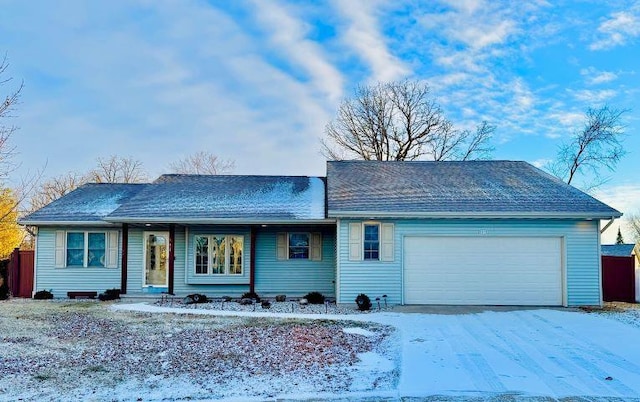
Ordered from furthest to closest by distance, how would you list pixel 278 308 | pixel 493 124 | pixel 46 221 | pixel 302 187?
pixel 493 124 < pixel 302 187 < pixel 46 221 < pixel 278 308

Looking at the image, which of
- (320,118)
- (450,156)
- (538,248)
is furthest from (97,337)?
(450,156)

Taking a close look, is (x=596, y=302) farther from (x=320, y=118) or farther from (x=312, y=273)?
(x=320, y=118)

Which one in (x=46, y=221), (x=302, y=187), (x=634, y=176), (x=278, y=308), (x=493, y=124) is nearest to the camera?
(x=278, y=308)

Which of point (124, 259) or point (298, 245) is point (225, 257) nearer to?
point (298, 245)

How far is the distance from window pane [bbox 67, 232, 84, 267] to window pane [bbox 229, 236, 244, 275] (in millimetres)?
4936

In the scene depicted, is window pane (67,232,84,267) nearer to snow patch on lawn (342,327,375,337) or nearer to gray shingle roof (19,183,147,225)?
gray shingle roof (19,183,147,225)

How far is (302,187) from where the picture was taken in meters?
18.1

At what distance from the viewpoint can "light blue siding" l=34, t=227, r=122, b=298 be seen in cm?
1594

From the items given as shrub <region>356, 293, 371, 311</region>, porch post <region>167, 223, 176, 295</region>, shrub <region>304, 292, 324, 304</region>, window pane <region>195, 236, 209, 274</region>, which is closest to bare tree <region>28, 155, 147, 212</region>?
porch post <region>167, 223, 176, 295</region>

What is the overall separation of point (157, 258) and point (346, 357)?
1027 centimetres

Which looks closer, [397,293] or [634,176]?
[397,293]

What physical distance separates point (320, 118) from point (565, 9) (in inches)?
733

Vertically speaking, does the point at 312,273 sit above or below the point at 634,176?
below

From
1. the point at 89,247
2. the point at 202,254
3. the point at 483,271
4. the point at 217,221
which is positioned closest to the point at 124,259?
the point at 89,247
